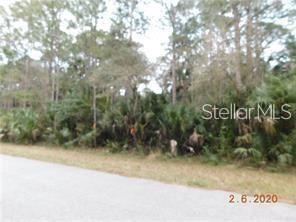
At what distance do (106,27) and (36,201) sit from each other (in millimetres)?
9318

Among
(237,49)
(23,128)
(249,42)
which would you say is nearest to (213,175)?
(237,49)

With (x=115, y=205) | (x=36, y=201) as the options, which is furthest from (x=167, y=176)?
(x=36, y=201)

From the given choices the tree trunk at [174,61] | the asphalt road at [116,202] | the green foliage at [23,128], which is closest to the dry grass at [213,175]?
the asphalt road at [116,202]

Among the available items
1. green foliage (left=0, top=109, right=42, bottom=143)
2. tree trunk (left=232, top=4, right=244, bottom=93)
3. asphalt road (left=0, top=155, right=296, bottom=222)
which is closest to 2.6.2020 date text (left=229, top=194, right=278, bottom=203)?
asphalt road (left=0, top=155, right=296, bottom=222)

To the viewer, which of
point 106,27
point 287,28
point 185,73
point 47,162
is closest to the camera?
point 47,162

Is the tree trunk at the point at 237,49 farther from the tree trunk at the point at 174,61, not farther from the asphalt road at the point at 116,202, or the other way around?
the asphalt road at the point at 116,202

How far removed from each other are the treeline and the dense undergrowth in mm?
35

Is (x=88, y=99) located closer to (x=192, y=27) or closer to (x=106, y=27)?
(x=106, y=27)

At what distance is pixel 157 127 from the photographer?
10.8 metres

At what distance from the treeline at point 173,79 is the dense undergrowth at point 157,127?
3cm

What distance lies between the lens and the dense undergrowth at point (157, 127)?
26.2 ft

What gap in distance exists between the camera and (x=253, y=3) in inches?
366

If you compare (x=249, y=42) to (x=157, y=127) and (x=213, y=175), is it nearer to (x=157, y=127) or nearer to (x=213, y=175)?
(x=157, y=127)

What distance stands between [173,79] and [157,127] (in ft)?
6.44
